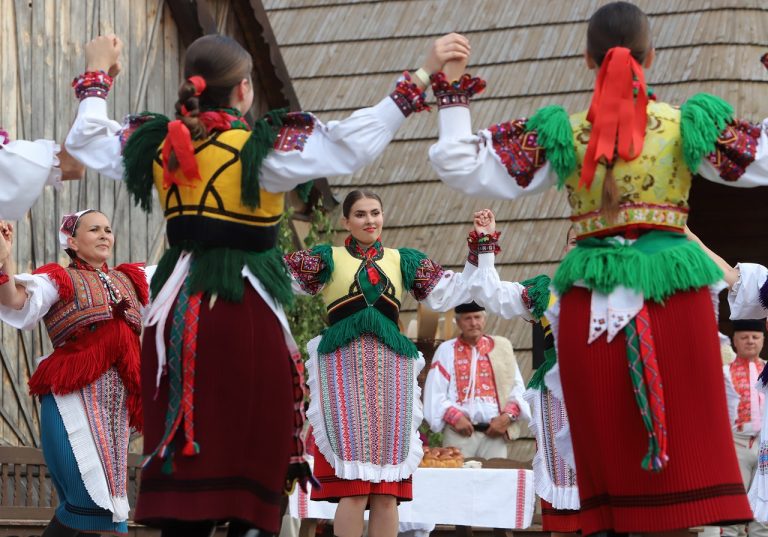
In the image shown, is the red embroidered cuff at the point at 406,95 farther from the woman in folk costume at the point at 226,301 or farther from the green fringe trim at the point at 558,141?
the green fringe trim at the point at 558,141

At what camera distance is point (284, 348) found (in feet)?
12.6

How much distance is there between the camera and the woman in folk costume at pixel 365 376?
18.8 feet

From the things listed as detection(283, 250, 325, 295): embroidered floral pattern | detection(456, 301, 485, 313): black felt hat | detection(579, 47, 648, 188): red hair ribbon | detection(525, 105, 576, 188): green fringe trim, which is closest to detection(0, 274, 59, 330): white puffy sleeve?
detection(283, 250, 325, 295): embroidered floral pattern

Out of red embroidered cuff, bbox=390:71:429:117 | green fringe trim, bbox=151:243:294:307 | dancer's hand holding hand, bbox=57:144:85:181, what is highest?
red embroidered cuff, bbox=390:71:429:117

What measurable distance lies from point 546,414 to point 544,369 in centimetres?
41

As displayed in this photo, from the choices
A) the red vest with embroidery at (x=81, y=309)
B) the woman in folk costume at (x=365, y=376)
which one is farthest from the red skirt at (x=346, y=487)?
the red vest with embroidery at (x=81, y=309)

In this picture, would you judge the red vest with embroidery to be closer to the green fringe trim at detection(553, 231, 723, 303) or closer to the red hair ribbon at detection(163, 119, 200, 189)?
the red hair ribbon at detection(163, 119, 200, 189)

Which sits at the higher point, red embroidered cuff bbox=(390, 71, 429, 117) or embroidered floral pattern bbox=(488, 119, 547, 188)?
red embroidered cuff bbox=(390, 71, 429, 117)

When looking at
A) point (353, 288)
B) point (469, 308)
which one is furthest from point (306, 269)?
point (469, 308)

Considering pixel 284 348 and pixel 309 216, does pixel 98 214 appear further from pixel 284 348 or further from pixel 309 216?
pixel 309 216

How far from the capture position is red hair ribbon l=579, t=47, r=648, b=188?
144 inches

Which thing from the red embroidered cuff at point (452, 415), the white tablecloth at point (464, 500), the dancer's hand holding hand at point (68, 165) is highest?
the red embroidered cuff at point (452, 415)

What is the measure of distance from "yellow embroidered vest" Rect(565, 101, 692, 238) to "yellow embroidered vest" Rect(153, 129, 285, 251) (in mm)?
888

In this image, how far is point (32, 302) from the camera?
17.3 ft
